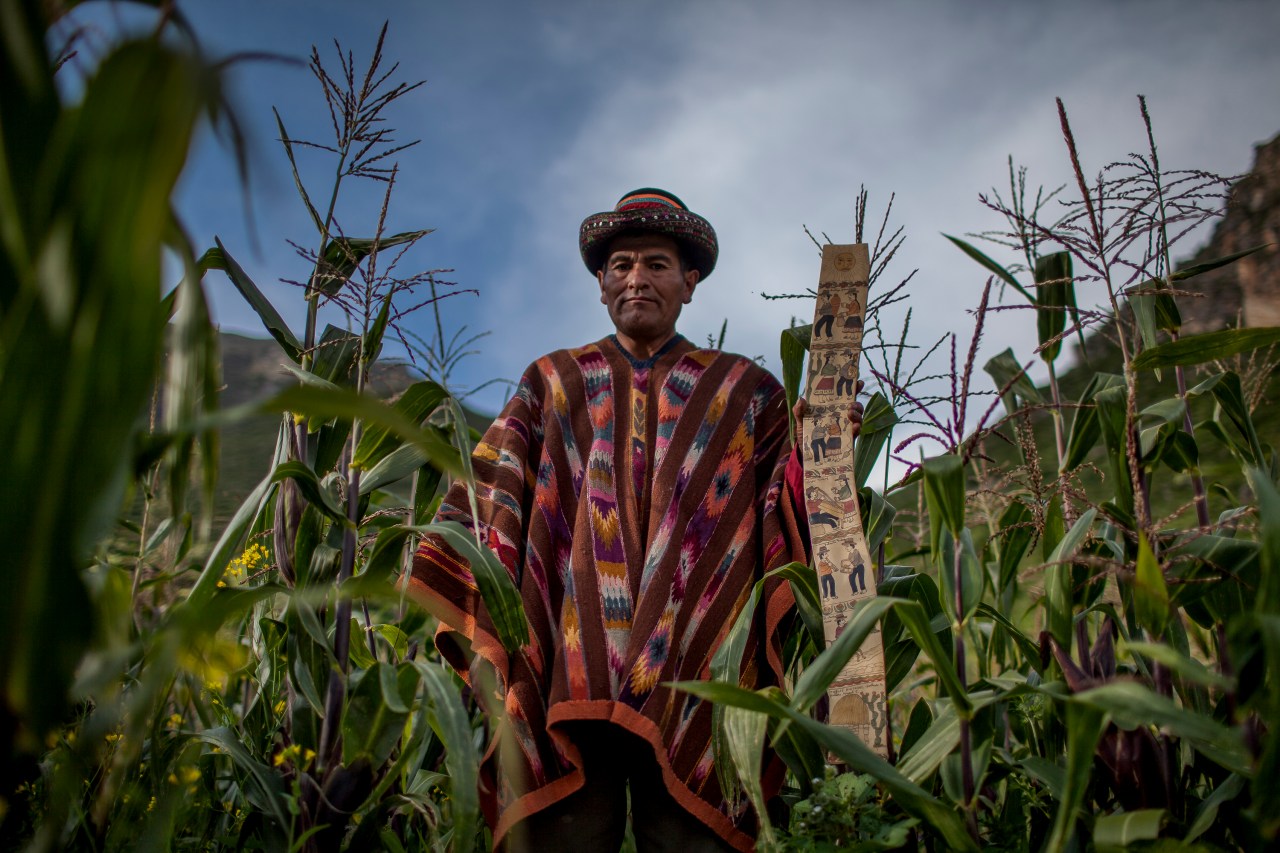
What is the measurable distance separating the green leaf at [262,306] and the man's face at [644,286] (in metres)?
0.83

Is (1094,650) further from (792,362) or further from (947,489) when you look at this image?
(792,362)

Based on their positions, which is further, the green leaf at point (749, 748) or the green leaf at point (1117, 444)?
the green leaf at point (1117, 444)

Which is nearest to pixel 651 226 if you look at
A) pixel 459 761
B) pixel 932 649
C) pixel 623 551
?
pixel 623 551

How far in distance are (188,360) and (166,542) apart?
1.40 metres

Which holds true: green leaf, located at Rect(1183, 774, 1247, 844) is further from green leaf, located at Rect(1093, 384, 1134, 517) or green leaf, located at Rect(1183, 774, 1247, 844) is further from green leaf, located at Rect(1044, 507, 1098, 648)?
green leaf, located at Rect(1093, 384, 1134, 517)

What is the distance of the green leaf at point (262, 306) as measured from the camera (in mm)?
1687

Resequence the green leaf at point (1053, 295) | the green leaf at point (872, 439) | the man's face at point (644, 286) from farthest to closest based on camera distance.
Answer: the man's face at point (644, 286) → the green leaf at point (872, 439) → the green leaf at point (1053, 295)

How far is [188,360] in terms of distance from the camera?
81cm

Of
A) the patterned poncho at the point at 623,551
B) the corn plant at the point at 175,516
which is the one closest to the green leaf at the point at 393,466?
the corn plant at the point at 175,516

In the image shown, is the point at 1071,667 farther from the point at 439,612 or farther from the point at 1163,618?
the point at 439,612

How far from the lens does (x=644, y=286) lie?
7.25 feet

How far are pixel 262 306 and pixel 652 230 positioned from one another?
39.1 inches

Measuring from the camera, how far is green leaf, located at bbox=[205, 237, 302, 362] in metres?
1.69

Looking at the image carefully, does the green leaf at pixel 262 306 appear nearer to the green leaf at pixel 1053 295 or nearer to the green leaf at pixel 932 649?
the green leaf at pixel 932 649
